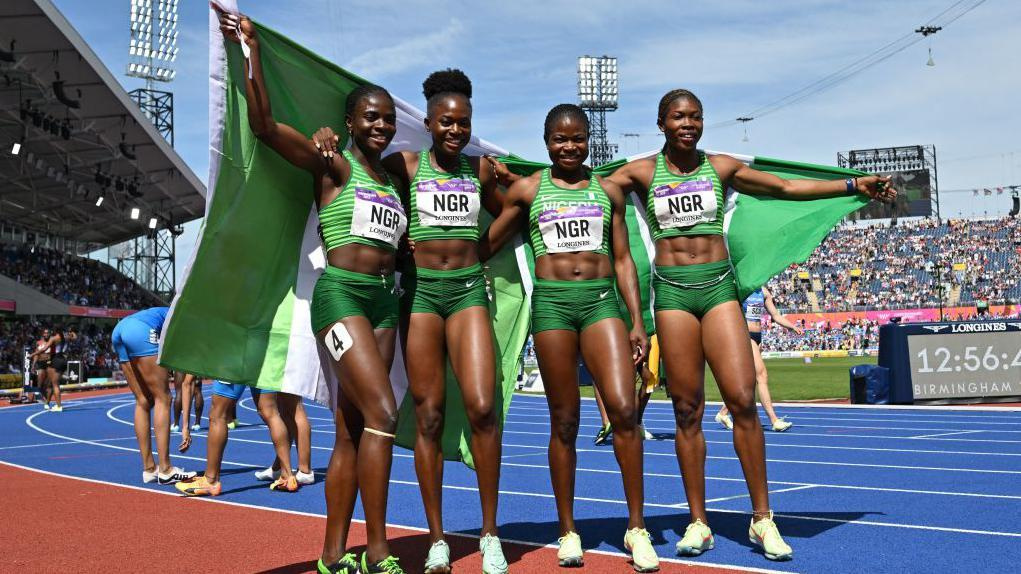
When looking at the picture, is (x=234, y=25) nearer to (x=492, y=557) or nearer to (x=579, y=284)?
(x=579, y=284)

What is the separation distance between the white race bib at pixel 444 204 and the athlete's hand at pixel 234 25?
1.08 m

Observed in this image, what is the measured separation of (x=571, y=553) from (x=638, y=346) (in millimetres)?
1107

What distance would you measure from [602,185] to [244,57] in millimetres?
1961

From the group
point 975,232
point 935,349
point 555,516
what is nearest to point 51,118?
point 935,349

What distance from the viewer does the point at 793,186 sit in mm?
6047

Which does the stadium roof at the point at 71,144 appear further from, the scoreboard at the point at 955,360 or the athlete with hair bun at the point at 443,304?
the athlete with hair bun at the point at 443,304

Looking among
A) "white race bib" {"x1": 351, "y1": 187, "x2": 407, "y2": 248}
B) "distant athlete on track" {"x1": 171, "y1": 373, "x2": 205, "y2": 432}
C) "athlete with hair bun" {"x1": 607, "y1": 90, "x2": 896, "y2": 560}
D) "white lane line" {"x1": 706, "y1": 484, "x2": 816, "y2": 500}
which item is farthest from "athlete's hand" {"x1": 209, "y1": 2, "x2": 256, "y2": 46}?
"distant athlete on track" {"x1": 171, "y1": 373, "x2": 205, "y2": 432}

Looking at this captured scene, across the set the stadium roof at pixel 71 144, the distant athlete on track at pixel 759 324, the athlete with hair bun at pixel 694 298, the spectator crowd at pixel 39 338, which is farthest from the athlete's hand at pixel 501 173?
the spectator crowd at pixel 39 338

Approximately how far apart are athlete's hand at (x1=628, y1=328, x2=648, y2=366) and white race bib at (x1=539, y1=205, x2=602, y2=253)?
1.64 feet

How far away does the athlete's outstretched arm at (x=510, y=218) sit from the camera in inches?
213

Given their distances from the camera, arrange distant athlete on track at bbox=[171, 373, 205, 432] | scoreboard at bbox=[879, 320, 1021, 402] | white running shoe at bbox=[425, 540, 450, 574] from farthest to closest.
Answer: scoreboard at bbox=[879, 320, 1021, 402], distant athlete on track at bbox=[171, 373, 205, 432], white running shoe at bbox=[425, 540, 450, 574]

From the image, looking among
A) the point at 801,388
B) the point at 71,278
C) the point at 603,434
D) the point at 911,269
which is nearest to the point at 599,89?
the point at 911,269

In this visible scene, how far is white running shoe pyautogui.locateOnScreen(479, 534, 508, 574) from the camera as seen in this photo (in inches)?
180

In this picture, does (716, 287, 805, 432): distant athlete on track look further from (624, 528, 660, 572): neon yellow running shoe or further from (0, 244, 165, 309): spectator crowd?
(0, 244, 165, 309): spectator crowd
